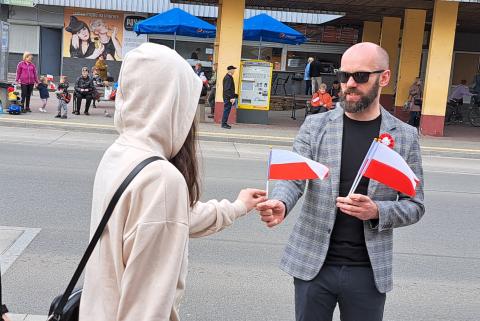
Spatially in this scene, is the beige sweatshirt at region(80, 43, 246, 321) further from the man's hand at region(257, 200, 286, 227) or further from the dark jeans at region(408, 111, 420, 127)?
the dark jeans at region(408, 111, 420, 127)

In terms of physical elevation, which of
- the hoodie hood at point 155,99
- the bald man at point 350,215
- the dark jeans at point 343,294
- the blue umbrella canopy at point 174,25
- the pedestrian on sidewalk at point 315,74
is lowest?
the dark jeans at point 343,294

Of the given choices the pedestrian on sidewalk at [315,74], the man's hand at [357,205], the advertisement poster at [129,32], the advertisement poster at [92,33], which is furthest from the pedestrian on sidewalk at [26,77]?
the man's hand at [357,205]

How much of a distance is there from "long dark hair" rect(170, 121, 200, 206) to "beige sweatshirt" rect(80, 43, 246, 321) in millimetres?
38

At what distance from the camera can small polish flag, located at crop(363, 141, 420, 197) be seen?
262 centimetres

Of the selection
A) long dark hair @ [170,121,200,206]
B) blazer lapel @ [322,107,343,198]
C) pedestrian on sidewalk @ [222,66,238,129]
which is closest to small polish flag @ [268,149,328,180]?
blazer lapel @ [322,107,343,198]

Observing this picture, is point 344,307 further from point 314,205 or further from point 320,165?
point 320,165

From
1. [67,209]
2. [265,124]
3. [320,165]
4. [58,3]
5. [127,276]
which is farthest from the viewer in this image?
[58,3]

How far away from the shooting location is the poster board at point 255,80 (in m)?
18.7

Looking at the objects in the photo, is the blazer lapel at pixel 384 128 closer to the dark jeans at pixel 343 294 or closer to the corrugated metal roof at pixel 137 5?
Result: the dark jeans at pixel 343 294

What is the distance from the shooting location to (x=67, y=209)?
7.05 meters

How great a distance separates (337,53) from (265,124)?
1300 cm

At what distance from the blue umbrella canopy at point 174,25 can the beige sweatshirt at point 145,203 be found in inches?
747

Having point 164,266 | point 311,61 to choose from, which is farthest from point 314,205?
point 311,61

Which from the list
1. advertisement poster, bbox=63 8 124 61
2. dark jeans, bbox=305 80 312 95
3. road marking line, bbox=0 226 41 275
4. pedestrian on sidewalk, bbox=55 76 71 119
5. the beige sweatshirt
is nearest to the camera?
the beige sweatshirt
